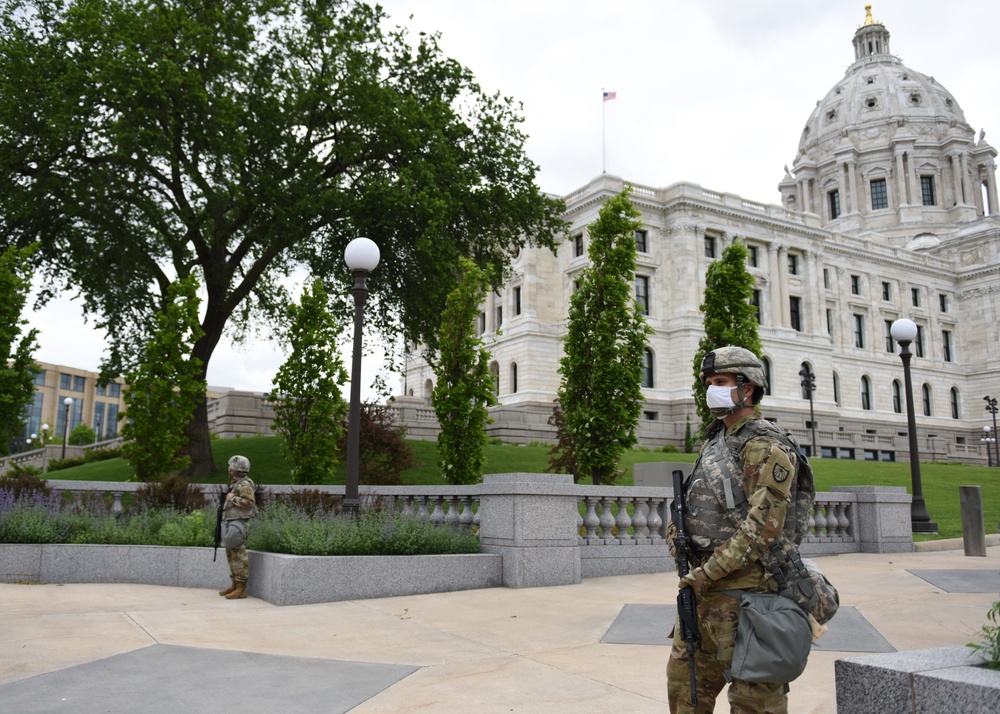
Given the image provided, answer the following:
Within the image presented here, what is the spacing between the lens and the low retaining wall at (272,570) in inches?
373

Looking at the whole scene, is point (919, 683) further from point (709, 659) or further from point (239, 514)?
point (239, 514)

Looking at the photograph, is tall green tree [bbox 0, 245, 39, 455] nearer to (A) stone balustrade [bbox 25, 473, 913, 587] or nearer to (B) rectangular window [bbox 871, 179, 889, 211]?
(A) stone balustrade [bbox 25, 473, 913, 587]

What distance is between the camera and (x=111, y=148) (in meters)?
22.9

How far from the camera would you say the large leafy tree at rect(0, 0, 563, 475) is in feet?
68.4

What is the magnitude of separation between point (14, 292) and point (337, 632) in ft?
54.5

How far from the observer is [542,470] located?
88.1 feet

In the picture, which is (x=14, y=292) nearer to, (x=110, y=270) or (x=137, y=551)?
(x=110, y=270)

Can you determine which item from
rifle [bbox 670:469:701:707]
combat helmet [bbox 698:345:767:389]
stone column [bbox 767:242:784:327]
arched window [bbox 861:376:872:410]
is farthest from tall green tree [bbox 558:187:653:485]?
arched window [bbox 861:376:872:410]

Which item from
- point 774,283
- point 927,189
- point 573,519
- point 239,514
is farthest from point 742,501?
point 927,189

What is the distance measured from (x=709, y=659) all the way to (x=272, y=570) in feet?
22.7

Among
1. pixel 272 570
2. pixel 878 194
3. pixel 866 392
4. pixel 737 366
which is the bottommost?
pixel 272 570

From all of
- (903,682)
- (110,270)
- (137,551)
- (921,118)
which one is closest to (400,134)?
(110,270)

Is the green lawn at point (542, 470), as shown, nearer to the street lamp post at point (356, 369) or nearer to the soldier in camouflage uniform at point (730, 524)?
the street lamp post at point (356, 369)

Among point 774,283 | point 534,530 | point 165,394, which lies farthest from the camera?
point 774,283
